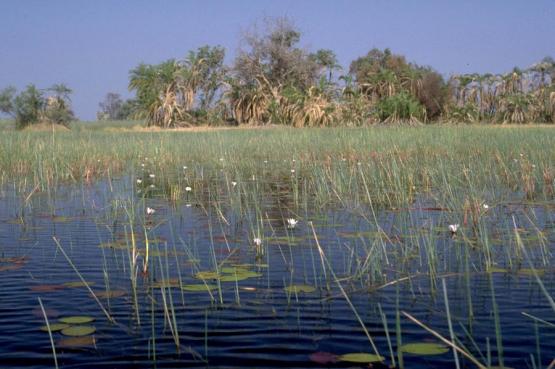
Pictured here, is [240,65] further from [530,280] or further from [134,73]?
[530,280]

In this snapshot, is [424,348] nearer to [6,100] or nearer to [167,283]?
[167,283]

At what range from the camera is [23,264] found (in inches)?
196

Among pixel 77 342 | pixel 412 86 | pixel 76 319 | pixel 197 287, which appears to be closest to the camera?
pixel 77 342

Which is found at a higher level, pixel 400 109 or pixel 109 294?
pixel 400 109

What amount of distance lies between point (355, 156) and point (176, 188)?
5335mm

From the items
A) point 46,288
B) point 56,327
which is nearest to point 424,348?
point 56,327

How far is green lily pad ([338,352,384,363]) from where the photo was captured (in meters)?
3.07

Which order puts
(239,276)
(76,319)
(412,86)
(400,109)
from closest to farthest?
1. (76,319)
2. (239,276)
3. (400,109)
4. (412,86)

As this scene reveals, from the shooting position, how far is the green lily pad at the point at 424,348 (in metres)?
3.15

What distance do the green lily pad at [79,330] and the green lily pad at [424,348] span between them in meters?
1.50

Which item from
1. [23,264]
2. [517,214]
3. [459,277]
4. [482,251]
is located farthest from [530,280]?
[23,264]

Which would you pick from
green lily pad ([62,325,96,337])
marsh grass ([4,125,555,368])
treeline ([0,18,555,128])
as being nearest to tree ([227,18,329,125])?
treeline ([0,18,555,128])

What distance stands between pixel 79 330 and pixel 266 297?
1.10 meters

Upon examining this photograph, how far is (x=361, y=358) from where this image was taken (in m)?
3.09
